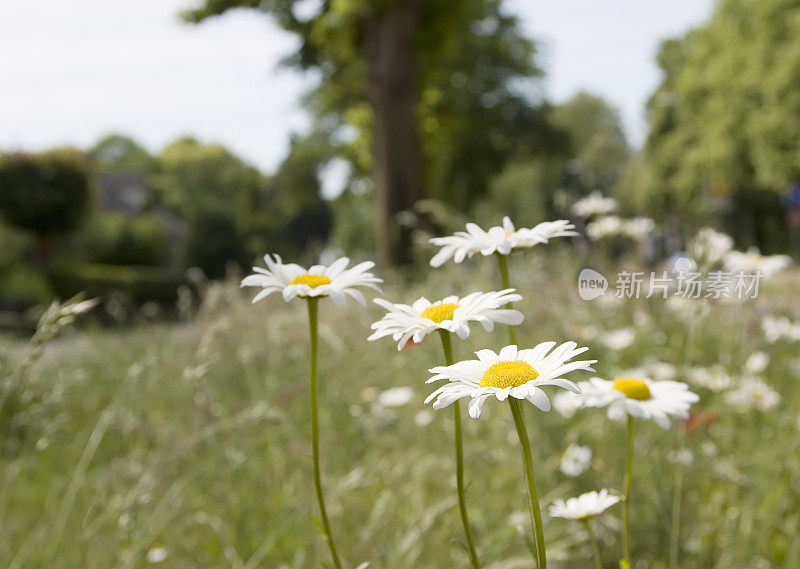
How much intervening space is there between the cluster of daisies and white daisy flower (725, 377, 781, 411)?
5.59 feet

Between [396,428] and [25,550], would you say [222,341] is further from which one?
[25,550]

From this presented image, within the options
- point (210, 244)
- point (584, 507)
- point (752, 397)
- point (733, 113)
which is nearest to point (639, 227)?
point (752, 397)

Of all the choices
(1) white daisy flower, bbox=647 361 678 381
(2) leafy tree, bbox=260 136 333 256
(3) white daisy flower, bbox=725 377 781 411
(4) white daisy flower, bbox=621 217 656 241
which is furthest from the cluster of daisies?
(2) leafy tree, bbox=260 136 333 256

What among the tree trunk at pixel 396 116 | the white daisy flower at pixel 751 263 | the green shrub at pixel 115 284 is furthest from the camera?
the green shrub at pixel 115 284

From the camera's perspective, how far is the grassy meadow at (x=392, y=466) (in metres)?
2.10

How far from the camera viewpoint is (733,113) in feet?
84.4

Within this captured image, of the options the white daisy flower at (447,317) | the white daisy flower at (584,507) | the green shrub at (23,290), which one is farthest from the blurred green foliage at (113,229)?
the white daisy flower at (447,317)

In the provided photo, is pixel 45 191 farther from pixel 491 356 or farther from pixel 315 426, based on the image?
pixel 491 356

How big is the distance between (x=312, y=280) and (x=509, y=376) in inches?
14.5

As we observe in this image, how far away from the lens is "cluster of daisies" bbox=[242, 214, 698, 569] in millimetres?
878

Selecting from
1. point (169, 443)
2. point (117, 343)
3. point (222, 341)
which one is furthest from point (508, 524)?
point (117, 343)

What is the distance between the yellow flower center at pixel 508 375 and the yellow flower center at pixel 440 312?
0.11m

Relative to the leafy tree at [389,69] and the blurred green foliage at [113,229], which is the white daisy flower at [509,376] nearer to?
the blurred green foliage at [113,229]

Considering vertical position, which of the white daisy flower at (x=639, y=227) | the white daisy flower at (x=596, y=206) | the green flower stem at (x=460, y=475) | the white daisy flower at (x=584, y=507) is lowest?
the white daisy flower at (x=584, y=507)
